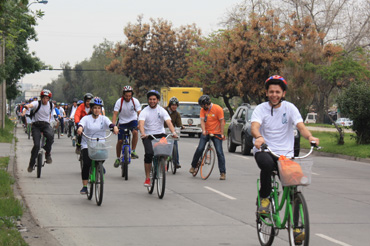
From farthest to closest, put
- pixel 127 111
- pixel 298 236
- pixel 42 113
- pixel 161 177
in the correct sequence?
pixel 127 111 < pixel 42 113 < pixel 161 177 < pixel 298 236

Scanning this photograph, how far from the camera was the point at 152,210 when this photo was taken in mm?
10156

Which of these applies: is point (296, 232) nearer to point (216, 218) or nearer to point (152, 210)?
point (216, 218)

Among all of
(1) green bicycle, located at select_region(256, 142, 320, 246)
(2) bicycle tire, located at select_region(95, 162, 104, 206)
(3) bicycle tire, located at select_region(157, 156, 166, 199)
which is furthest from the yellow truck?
(1) green bicycle, located at select_region(256, 142, 320, 246)

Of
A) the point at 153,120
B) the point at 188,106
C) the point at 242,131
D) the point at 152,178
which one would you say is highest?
the point at 188,106

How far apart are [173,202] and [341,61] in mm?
21452

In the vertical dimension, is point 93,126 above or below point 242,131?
above

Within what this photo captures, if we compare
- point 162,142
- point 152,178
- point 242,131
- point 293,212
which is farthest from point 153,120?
point 242,131

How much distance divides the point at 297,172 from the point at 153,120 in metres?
6.11

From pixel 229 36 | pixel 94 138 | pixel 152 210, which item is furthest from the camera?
pixel 229 36

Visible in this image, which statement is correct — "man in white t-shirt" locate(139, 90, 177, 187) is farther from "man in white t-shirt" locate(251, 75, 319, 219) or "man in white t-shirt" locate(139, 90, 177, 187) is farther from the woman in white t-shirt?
"man in white t-shirt" locate(251, 75, 319, 219)

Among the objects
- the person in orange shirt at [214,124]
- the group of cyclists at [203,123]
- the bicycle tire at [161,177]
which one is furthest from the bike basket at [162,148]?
the person in orange shirt at [214,124]

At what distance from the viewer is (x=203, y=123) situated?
48.1 feet

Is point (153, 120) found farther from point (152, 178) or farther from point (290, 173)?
point (290, 173)

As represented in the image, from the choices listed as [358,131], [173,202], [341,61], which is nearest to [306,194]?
[173,202]
